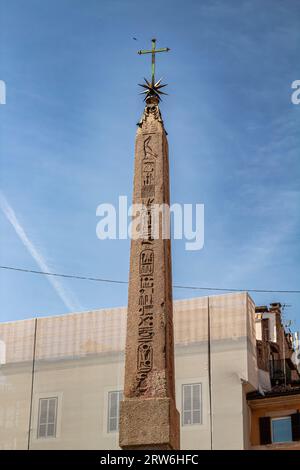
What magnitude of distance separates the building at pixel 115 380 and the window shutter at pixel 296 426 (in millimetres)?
52

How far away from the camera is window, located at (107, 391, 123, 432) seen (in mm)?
22156

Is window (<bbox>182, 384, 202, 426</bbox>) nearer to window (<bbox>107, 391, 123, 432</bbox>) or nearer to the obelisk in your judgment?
window (<bbox>107, 391, 123, 432</bbox>)

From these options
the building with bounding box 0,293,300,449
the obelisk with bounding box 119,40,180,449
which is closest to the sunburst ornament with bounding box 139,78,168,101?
the obelisk with bounding box 119,40,180,449

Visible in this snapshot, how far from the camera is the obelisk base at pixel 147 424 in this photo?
10.6 meters

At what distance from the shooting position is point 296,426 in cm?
2172

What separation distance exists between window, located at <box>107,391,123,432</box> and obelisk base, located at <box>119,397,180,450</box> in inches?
456

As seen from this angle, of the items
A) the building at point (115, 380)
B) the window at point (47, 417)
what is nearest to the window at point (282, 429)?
the building at point (115, 380)

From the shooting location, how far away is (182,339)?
22.4 metres

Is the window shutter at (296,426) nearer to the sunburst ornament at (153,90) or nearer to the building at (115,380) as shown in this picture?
the building at (115,380)

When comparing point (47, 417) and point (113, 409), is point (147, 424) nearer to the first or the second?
point (113, 409)

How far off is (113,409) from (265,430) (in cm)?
397

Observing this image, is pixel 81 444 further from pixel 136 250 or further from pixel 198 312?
pixel 136 250
